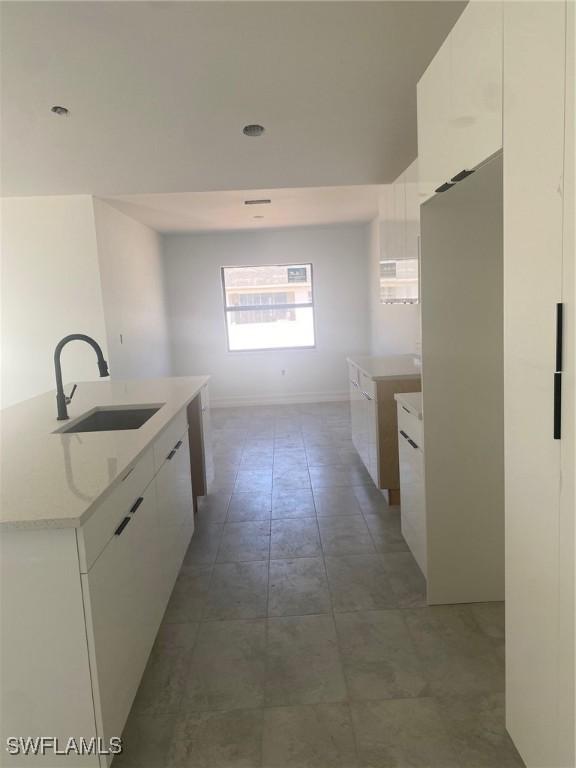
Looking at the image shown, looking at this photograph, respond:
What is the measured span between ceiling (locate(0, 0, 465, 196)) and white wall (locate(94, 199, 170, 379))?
0.97 meters

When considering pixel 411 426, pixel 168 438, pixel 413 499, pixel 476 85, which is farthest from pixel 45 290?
pixel 476 85

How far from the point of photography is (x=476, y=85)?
1.56 metres

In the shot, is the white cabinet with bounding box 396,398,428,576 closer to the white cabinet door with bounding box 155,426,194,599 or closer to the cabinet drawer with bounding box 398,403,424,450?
the cabinet drawer with bounding box 398,403,424,450

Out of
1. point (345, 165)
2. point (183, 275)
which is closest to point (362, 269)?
point (183, 275)

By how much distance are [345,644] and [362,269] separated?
6.01 meters

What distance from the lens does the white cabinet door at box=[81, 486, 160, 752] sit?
1.42 meters

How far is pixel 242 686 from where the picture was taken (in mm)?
1966

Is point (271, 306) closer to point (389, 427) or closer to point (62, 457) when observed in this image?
point (389, 427)

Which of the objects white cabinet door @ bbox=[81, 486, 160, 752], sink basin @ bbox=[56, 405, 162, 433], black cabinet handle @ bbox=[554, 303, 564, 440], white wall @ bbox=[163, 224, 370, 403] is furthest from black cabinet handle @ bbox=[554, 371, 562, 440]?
white wall @ bbox=[163, 224, 370, 403]

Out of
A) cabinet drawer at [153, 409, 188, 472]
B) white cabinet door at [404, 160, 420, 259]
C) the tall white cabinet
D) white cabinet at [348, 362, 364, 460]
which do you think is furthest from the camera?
white cabinet at [348, 362, 364, 460]

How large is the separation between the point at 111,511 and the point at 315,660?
1.11m

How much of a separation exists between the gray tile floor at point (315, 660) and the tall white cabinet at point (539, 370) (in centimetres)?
36

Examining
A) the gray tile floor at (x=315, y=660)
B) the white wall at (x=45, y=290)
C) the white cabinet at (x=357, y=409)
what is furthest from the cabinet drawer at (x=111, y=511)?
the white wall at (x=45, y=290)

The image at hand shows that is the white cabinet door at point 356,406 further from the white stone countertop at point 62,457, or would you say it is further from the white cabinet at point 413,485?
the white stone countertop at point 62,457
